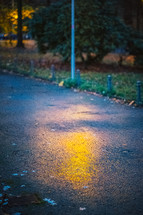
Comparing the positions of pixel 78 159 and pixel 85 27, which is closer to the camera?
pixel 78 159

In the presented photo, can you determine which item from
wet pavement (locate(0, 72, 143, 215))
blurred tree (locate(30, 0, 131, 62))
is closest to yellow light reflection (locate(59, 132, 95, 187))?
wet pavement (locate(0, 72, 143, 215))

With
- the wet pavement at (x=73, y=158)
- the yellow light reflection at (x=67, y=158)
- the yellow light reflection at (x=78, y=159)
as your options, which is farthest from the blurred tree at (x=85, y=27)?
the yellow light reflection at (x=78, y=159)

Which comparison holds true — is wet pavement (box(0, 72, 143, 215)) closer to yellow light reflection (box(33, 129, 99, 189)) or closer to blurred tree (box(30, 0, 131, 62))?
yellow light reflection (box(33, 129, 99, 189))

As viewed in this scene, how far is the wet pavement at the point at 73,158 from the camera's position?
478 cm

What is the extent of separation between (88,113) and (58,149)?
4.39 m

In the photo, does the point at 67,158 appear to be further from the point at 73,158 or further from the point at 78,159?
the point at 78,159

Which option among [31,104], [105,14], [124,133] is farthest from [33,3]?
[124,133]

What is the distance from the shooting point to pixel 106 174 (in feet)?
19.2

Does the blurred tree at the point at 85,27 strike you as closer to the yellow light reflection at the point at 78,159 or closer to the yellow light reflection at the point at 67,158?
the yellow light reflection at the point at 67,158

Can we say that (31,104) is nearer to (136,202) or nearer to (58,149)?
(58,149)

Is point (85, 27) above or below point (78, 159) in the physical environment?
above

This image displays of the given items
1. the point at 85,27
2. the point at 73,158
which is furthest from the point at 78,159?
the point at 85,27

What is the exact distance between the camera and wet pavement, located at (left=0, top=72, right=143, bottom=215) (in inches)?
188

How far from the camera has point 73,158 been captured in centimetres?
672
